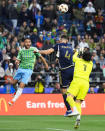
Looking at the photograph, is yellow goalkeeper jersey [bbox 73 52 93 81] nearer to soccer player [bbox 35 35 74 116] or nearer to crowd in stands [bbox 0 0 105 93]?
soccer player [bbox 35 35 74 116]

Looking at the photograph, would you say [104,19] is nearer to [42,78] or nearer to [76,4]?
[76,4]

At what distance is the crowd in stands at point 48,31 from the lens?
2341 cm

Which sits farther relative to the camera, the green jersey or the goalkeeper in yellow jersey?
the green jersey

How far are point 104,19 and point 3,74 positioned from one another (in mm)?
8782

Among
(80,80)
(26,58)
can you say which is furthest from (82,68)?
(26,58)

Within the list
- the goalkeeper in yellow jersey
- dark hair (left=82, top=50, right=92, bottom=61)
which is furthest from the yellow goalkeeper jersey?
dark hair (left=82, top=50, right=92, bottom=61)

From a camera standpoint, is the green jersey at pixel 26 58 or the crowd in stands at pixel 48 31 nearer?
the green jersey at pixel 26 58

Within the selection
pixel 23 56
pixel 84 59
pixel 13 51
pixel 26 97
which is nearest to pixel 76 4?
pixel 13 51

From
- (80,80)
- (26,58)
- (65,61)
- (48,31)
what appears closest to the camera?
(80,80)

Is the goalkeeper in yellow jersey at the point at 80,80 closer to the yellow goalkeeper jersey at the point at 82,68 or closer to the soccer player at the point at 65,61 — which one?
the yellow goalkeeper jersey at the point at 82,68

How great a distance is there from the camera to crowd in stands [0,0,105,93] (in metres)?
23.4

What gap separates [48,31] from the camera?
26797 millimetres

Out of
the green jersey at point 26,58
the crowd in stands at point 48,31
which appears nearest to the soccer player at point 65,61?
the green jersey at point 26,58

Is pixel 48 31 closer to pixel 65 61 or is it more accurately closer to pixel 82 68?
pixel 65 61
